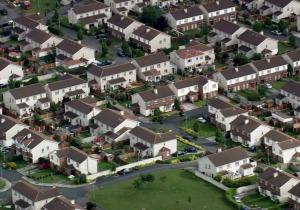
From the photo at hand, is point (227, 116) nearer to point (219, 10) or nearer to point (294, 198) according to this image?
point (294, 198)

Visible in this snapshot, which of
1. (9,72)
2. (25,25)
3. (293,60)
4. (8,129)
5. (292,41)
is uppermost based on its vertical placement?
(293,60)

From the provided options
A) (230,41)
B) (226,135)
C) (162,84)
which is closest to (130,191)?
(226,135)

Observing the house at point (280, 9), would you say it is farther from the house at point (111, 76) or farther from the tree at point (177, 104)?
the tree at point (177, 104)

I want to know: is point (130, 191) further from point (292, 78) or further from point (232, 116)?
point (292, 78)

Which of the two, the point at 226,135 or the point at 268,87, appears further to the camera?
the point at 268,87

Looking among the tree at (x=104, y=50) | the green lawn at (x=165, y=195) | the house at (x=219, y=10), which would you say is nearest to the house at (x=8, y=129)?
the green lawn at (x=165, y=195)

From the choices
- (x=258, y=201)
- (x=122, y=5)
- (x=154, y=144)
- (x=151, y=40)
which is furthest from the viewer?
(x=122, y=5)

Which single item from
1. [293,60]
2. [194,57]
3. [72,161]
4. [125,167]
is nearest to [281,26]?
[293,60]
